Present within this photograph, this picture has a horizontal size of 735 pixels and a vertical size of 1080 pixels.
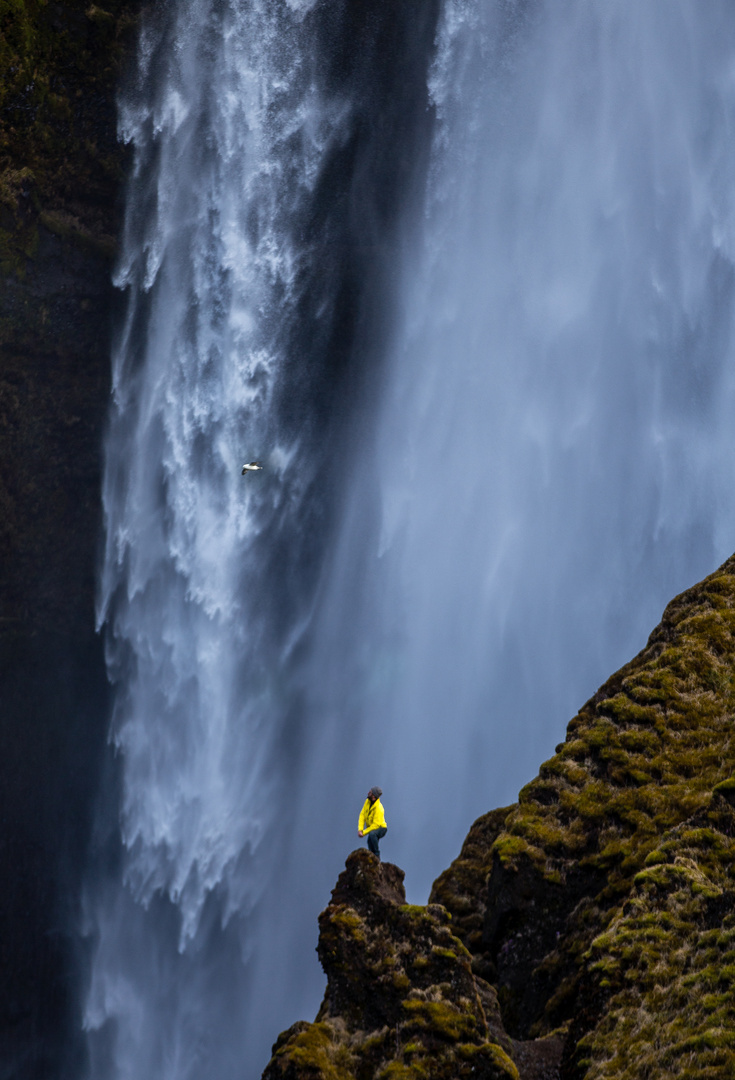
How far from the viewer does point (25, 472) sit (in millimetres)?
41188

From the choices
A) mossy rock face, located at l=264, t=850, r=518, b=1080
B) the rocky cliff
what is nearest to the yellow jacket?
A: the rocky cliff

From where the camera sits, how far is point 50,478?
4175 cm

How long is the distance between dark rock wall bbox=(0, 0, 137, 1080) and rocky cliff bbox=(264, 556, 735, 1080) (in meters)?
31.3

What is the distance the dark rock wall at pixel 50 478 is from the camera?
1389 inches

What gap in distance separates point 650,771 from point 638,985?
→ 4.53 metres

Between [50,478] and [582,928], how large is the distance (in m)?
35.0

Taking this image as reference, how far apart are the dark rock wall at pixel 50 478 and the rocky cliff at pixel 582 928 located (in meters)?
31.3

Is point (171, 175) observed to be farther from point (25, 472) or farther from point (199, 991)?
point (199, 991)

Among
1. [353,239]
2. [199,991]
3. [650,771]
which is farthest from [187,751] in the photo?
[650,771]

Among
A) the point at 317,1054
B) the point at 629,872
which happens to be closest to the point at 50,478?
the point at 629,872

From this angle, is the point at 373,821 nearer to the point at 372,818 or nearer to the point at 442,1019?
the point at 372,818

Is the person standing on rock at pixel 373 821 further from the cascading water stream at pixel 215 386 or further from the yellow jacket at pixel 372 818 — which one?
the cascading water stream at pixel 215 386

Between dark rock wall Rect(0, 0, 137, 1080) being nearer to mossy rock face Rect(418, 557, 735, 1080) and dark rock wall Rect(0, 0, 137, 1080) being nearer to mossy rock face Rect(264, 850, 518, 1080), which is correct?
mossy rock face Rect(418, 557, 735, 1080)

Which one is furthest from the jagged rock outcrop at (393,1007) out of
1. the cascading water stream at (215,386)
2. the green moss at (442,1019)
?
the cascading water stream at (215,386)
